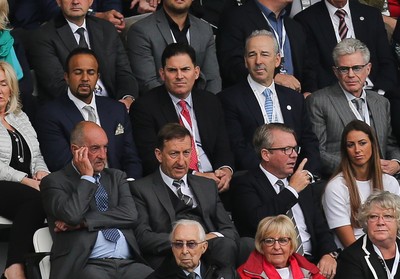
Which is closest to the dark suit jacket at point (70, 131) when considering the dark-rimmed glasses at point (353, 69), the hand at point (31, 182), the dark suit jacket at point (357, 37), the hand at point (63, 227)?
the hand at point (31, 182)

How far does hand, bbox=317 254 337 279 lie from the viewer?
392 inches

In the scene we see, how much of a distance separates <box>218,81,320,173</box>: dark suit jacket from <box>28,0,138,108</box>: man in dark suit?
0.79 meters

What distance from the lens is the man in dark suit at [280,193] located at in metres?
10.2

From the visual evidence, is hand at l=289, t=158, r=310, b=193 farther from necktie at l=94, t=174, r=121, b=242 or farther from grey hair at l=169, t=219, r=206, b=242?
necktie at l=94, t=174, r=121, b=242

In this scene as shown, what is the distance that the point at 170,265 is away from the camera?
921cm

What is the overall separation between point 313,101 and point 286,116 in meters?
0.40

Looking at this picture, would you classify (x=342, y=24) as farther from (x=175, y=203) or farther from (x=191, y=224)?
(x=191, y=224)

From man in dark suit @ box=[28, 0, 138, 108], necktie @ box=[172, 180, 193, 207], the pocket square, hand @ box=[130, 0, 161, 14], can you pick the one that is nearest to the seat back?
necktie @ box=[172, 180, 193, 207]

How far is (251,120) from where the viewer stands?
36.3 feet

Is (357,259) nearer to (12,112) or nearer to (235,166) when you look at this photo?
(235,166)

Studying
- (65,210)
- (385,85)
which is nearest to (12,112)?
(65,210)

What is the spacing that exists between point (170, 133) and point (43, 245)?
1.19 metres

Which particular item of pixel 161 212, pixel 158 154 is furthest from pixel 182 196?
pixel 158 154

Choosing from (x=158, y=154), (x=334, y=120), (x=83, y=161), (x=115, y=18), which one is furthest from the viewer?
→ (x=115, y=18)
